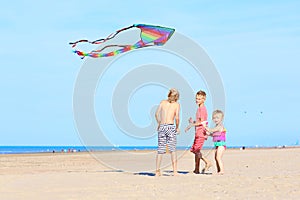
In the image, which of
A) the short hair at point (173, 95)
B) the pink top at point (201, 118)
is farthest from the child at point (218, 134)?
the short hair at point (173, 95)

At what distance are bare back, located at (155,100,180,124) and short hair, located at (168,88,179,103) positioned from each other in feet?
0.34

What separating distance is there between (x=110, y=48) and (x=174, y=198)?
5.46m

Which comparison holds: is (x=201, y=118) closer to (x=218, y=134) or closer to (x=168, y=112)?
(x=218, y=134)

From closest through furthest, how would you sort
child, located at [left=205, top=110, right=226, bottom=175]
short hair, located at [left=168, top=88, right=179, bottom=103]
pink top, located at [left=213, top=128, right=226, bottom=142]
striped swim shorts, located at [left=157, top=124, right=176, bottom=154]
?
striped swim shorts, located at [left=157, top=124, right=176, bottom=154] → short hair, located at [left=168, top=88, right=179, bottom=103] → child, located at [left=205, top=110, right=226, bottom=175] → pink top, located at [left=213, top=128, right=226, bottom=142]

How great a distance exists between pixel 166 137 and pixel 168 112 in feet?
1.72

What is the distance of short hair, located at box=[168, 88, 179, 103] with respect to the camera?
10.9m

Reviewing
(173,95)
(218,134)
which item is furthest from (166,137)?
(218,134)

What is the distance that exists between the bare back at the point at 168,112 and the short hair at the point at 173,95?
104 millimetres

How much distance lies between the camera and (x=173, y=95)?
431 inches

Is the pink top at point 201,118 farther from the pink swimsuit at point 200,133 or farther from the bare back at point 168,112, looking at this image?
the bare back at point 168,112

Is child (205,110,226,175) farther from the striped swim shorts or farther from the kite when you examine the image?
the kite

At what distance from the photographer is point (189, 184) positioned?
865 cm

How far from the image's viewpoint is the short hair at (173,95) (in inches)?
431

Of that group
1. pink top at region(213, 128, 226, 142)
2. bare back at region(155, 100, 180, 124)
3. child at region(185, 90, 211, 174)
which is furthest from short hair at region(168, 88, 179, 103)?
pink top at region(213, 128, 226, 142)
